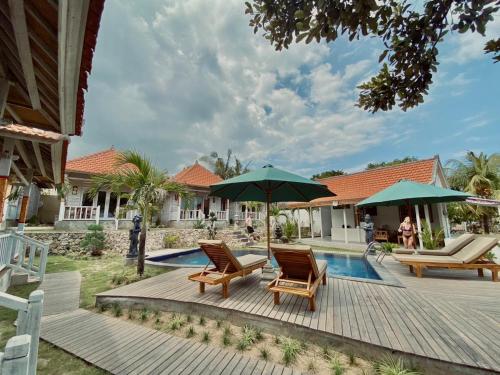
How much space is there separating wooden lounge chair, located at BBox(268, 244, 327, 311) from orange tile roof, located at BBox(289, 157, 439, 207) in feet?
37.2

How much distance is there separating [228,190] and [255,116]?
65.9ft

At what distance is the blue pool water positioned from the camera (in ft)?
27.3

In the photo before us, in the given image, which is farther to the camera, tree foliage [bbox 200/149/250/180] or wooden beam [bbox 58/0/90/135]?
tree foliage [bbox 200/149/250/180]

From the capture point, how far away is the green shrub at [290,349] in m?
2.88

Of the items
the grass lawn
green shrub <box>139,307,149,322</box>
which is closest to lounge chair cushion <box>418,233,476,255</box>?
green shrub <box>139,307,149,322</box>

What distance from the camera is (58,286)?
5.93 m

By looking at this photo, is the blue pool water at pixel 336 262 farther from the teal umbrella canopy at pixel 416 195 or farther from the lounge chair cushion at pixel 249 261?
the lounge chair cushion at pixel 249 261

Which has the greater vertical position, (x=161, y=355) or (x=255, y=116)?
Answer: (x=255, y=116)

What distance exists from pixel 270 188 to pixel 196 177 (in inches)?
679

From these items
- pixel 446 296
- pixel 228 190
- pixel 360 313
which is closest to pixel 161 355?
pixel 360 313

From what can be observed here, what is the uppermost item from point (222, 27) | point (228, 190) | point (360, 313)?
point (222, 27)

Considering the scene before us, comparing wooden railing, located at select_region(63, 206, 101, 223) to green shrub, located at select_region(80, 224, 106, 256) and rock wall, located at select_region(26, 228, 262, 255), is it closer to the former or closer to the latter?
rock wall, located at select_region(26, 228, 262, 255)

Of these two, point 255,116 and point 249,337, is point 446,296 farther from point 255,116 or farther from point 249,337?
point 255,116

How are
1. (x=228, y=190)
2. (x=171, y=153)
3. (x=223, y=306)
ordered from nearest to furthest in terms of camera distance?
1. (x=223, y=306)
2. (x=228, y=190)
3. (x=171, y=153)
